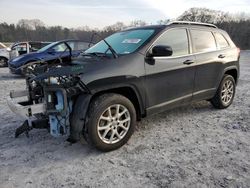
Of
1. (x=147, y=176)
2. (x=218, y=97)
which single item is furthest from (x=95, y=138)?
(x=218, y=97)

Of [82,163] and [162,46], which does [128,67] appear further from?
[82,163]

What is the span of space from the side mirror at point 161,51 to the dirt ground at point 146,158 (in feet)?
4.28

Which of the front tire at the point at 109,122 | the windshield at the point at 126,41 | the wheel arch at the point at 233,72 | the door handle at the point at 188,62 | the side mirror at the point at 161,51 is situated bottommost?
the front tire at the point at 109,122

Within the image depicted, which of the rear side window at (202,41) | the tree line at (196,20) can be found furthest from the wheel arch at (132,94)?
the tree line at (196,20)

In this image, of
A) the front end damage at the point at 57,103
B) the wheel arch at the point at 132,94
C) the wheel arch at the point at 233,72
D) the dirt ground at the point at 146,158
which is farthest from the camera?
the wheel arch at the point at 233,72

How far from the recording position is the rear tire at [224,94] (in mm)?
5613

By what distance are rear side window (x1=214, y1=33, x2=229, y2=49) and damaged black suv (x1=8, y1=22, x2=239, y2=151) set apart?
20cm

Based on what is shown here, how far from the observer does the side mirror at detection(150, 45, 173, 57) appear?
405 centimetres

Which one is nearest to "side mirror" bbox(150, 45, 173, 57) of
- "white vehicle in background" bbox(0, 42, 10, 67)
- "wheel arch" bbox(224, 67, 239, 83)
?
"wheel arch" bbox(224, 67, 239, 83)

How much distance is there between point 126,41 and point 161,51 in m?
0.73

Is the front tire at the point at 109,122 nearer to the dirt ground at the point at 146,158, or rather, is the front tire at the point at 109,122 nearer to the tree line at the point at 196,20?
the dirt ground at the point at 146,158

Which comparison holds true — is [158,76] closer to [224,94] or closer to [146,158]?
[146,158]

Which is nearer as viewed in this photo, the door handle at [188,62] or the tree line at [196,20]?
the door handle at [188,62]

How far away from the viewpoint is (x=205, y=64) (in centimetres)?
507
